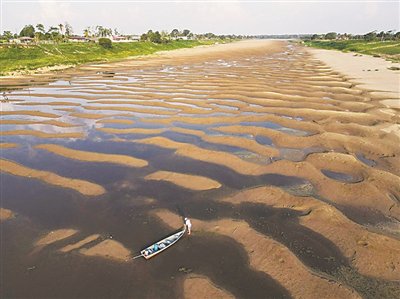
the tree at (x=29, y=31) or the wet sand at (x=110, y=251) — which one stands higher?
the tree at (x=29, y=31)

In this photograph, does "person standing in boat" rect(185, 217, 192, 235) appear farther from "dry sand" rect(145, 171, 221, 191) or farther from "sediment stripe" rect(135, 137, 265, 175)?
"sediment stripe" rect(135, 137, 265, 175)

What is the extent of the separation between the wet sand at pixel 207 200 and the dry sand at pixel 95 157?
13cm

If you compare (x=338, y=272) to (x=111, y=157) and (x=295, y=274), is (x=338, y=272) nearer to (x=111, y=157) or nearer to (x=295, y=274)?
(x=295, y=274)

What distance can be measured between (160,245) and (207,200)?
4072 mm

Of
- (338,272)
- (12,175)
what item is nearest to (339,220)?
(338,272)

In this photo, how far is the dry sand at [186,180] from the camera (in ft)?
53.3

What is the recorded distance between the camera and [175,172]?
17.8 metres

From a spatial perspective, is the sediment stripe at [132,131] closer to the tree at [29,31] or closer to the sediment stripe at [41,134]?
the sediment stripe at [41,134]

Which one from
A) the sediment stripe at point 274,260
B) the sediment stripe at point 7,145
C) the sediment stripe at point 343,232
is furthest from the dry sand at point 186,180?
the sediment stripe at point 7,145

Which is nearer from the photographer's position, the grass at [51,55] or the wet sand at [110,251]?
the wet sand at [110,251]

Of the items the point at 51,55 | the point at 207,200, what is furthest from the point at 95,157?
the point at 51,55

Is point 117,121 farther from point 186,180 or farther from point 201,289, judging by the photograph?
point 201,289

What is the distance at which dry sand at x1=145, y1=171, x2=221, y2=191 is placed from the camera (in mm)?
16250

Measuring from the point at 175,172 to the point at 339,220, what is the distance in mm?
8730
